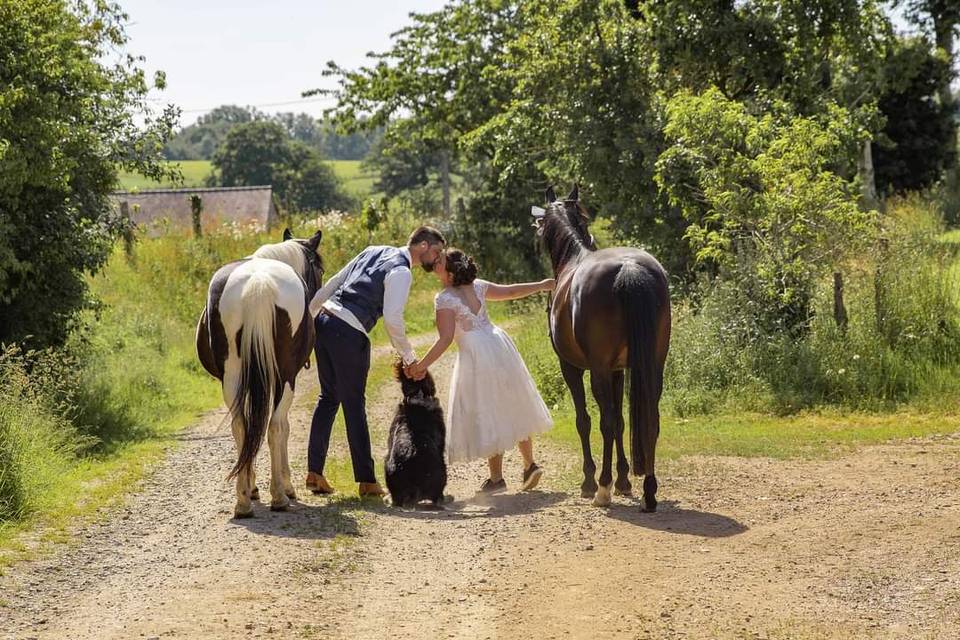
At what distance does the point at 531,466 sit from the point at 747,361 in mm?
4646

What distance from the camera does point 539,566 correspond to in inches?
287

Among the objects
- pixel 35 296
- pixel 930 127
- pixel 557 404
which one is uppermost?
pixel 930 127

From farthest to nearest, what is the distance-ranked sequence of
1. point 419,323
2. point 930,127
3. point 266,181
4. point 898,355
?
point 266,181 → point 930,127 → point 419,323 → point 898,355

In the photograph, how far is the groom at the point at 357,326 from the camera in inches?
378

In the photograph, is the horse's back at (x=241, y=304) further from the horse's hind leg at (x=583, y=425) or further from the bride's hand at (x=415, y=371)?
the horse's hind leg at (x=583, y=425)

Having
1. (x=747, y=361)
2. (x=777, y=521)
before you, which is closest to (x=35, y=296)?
(x=747, y=361)

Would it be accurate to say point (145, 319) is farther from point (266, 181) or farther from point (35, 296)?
point (266, 181)

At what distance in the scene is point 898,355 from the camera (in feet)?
43.7

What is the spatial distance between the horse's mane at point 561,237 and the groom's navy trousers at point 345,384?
1.77 meters

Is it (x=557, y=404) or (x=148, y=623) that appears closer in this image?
(x=148, y=623)

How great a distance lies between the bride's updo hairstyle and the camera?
9.73 m

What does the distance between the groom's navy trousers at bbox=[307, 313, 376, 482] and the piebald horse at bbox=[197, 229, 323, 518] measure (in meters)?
0.34

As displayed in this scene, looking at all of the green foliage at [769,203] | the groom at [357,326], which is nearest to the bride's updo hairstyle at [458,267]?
the groom at [357,326]

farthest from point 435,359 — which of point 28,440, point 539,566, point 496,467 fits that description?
point 28,440
